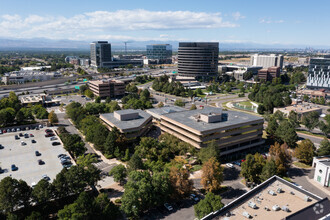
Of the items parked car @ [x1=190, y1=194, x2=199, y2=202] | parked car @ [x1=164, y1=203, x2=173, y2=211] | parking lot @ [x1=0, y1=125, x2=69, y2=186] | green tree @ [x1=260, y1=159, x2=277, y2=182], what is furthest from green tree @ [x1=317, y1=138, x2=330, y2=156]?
parking lot @ [x1=0, y1=125, x2=69, y2=186]

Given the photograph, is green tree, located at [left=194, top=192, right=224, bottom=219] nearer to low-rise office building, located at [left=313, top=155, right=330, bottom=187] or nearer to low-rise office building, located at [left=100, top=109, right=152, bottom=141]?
low-rise office building, located at [left=313, top=155, right=330, bottom=187]

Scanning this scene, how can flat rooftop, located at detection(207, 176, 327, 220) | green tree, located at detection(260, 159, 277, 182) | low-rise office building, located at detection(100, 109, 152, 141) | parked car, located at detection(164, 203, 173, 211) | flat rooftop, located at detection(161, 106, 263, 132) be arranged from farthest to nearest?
low-rise office building, located at detection(100, 109, 152, 141) → flat rooftop, located at detection(161, 106, 263, 132) → green tree, located at detection(260, 159, 277, 182) → parked car, located at detection(164, 203, 173, 211) → flat rooftop, located at detection(207, 176, 327, 220)

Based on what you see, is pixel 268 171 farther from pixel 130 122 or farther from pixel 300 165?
pixel 130 122

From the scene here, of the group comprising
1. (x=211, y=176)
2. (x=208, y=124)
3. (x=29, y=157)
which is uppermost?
(x=208, y=124)

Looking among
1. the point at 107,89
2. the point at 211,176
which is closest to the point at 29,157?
the point at 211,176

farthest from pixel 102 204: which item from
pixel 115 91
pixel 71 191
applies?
pixel 115 91

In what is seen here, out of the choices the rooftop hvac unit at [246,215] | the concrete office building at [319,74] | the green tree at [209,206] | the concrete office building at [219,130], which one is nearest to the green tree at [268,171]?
the concrete office building at [219,130]
